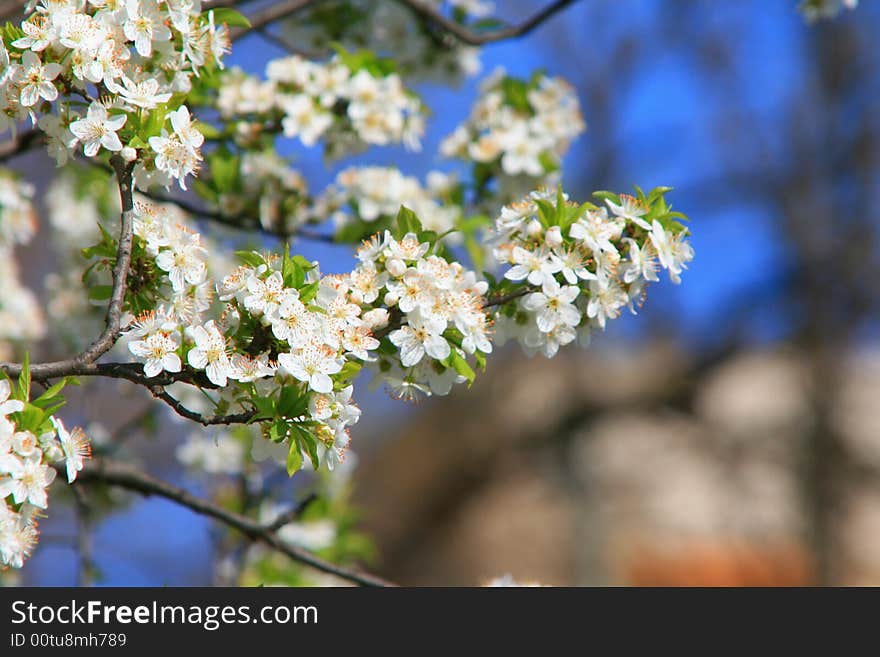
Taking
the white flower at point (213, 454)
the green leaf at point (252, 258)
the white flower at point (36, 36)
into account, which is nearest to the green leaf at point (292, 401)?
the green leaf at point (252, 258)

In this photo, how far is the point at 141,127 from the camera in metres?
1.88

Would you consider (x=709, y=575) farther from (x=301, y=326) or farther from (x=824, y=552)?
(x=301, y=326)

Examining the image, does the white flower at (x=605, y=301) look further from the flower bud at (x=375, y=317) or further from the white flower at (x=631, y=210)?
the flower bud at (x=375, y=317)

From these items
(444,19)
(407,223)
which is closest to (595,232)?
(407,223)

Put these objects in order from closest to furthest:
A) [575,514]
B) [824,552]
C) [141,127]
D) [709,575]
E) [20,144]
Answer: [141,127]
[20,144]
[824,552]
[575,514]
[709,575]

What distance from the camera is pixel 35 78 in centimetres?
190

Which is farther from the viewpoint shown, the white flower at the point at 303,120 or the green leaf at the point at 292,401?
the white flower at the point at 303,120

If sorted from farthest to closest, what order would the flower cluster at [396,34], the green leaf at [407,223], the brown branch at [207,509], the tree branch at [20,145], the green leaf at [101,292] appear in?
1. the flower cluster at [396,34]
2. the tree branch at [20,145]
3. the brown branch at [207,509]
4. the green leaf at [101,292]
5. the green leaf at [407,223]

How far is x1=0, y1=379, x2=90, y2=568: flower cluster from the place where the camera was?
154 centimetres

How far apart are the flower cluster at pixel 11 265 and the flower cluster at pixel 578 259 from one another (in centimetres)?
210

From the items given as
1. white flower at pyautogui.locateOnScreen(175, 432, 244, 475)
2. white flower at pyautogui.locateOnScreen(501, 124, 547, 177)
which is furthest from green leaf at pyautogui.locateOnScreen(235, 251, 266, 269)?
white flower at pyautogui.locateOnScreen(175, 432, 244, 475)

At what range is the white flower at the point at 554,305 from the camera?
6.41 ft
